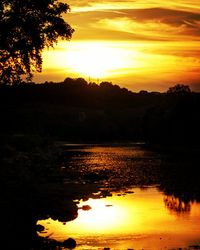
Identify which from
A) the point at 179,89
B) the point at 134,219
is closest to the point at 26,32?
the point at 134,219

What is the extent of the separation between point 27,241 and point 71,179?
38.2 meters

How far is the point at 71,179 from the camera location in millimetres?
69812

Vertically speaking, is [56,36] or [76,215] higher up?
[56,36]

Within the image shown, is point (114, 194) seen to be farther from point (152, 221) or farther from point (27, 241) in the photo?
point (27, 241)

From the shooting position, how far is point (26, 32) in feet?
163

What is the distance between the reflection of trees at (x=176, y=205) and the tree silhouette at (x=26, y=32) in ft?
54.4

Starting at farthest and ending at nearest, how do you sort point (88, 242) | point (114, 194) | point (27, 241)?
1. point (114, 194)
2. point (88, 242)
3. point (27, 241)

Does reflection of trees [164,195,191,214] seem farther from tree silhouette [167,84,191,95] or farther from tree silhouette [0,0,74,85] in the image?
tree silhouette [167,84,191,95]

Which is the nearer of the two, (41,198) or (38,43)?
(41,198)

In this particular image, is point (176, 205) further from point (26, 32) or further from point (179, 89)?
point (179, 89)

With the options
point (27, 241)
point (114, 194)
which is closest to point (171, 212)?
point (114, 194)

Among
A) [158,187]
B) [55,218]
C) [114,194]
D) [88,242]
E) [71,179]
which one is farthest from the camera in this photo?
[71,179]

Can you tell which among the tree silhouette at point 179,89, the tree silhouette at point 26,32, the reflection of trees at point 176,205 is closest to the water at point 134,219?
the reflection of trees at point 176,205

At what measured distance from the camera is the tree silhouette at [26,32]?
160 ft
